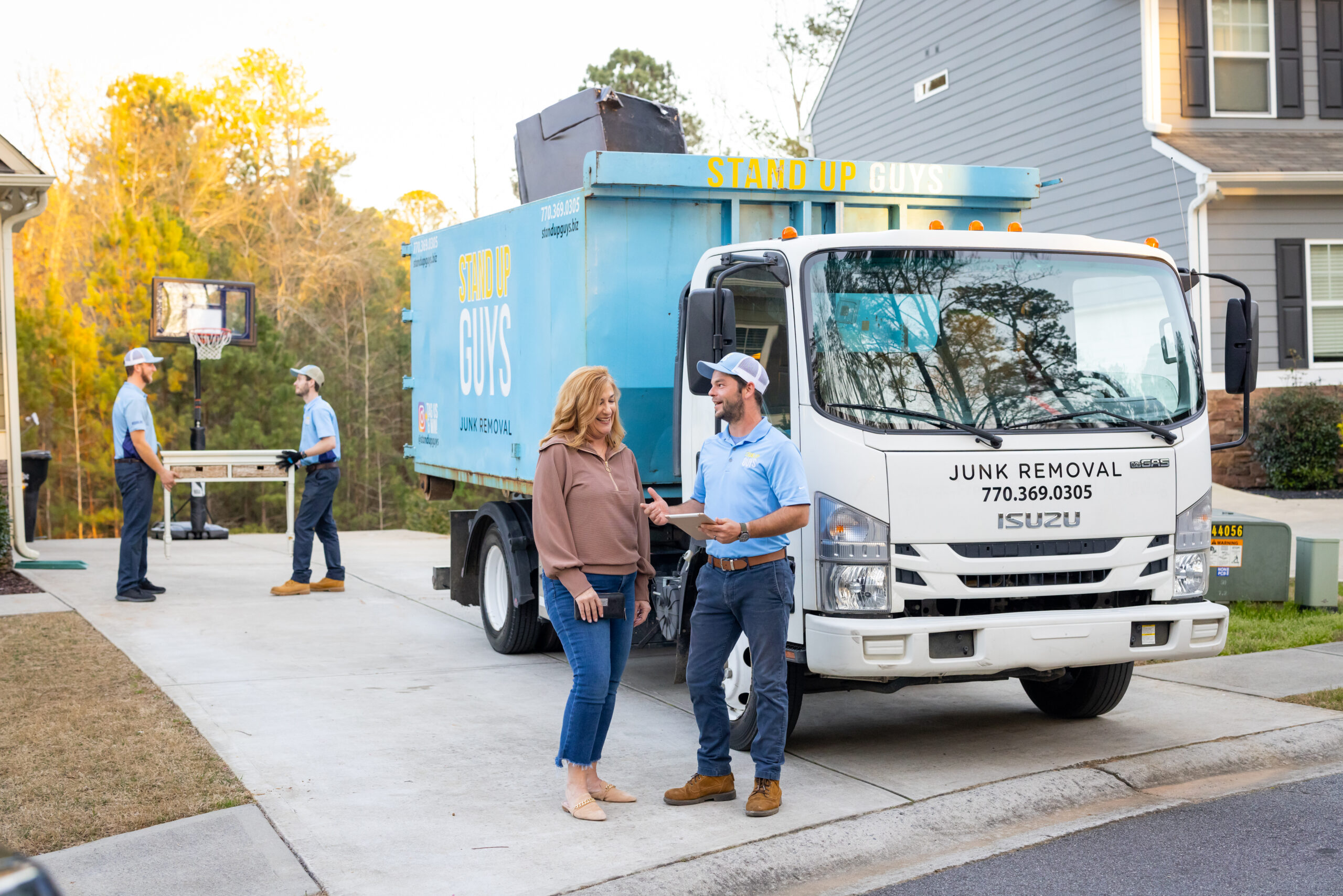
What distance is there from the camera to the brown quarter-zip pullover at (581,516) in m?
5.03

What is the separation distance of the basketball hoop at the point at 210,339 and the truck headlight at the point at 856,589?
1444 cm

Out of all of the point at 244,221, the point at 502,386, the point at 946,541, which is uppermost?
the point at 244,221

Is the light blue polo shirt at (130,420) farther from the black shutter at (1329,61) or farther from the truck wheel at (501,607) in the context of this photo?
the black shutter at (1329,61)

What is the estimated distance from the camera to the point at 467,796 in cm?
548

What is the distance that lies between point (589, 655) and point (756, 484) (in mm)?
939

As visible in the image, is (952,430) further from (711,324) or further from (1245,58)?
(1245,58)

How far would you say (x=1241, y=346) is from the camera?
6.14 meters

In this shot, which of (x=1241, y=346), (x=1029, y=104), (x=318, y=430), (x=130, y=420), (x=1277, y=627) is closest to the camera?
(x=1241, y=346)

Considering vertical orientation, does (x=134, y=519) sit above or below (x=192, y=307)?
below

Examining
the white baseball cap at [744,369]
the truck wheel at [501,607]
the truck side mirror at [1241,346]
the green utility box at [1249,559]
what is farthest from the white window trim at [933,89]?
the white baseball cap at [744,369]

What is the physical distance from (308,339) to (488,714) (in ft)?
101

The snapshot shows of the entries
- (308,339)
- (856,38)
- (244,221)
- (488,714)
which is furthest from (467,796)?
(244,221)

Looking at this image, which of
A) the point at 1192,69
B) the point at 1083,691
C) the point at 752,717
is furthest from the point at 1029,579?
the point at 1192,69

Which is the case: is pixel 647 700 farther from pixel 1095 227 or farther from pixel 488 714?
pixel 1095 227
